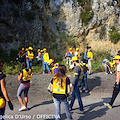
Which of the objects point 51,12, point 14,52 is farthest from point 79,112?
point 51,12

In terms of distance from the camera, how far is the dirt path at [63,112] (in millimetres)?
4723

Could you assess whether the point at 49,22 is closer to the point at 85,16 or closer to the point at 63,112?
the point at 85,16

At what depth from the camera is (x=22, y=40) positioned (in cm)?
1538

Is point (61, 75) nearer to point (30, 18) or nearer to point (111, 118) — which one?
point (111, 118)

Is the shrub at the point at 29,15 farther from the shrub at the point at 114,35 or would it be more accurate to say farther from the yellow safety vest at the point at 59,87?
the yellow safety vest at the point at 59,87

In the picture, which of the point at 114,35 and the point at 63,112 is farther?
the point at 114,35

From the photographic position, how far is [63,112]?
5.06 meters

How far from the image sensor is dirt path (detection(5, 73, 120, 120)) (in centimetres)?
472

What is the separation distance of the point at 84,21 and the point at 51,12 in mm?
4544

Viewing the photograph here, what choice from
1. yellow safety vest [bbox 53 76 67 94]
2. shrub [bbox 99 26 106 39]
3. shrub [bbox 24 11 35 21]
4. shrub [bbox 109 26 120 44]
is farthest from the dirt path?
shrub [bbox 99 26 106 39]

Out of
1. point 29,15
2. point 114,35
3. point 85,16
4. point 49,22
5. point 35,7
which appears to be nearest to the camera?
point 29,15

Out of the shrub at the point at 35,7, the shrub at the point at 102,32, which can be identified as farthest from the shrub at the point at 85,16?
the shrub at the point at 35,7

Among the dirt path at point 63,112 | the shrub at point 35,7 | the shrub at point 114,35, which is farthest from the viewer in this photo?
the shrub at point 114,35

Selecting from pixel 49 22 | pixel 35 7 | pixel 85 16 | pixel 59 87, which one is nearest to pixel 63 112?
pixel 59 87
